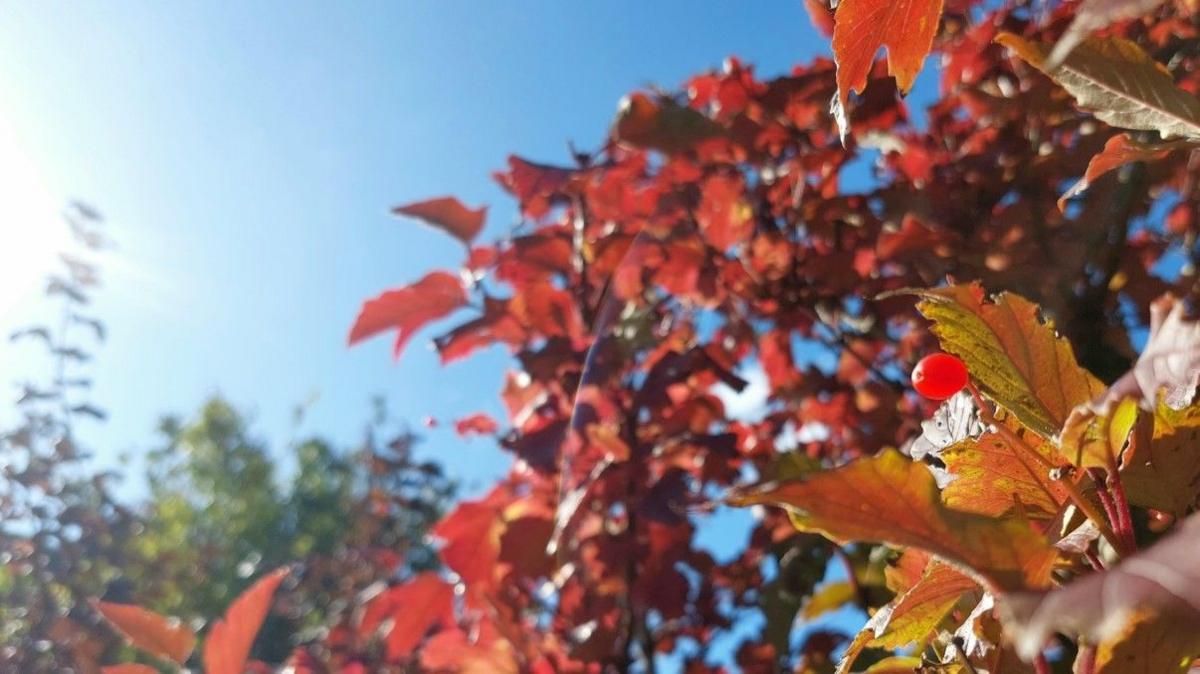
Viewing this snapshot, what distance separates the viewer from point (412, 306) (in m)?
1.49

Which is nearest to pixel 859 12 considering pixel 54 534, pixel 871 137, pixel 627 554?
pixel 871 137

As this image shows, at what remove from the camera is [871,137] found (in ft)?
4.52

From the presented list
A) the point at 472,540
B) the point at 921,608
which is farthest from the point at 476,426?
the point at 921,608

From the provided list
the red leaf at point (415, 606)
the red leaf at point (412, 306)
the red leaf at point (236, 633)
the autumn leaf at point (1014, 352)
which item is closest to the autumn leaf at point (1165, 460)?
the autumn leaf at point (1014, 352)

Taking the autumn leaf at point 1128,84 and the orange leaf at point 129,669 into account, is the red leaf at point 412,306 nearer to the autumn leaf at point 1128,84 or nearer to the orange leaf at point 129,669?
the orange leaf at point 129,669

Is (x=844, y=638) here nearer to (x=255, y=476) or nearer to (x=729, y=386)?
(x=729, y=386)

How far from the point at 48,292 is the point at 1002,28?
Result: 3.52m

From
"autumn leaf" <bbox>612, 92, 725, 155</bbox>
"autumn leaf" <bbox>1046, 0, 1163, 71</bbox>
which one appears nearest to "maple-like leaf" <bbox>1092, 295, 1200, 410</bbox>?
"autumn leaf" <bbox>1046, 0, 1163, 71</bbox>

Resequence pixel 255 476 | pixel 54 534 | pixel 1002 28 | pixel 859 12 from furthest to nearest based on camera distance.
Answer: pixel 255 476, pixel 54 534, pixel 1002 28, pixel 859 12

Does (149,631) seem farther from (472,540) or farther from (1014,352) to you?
(1014,352)

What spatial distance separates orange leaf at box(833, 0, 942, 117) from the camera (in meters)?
0.57

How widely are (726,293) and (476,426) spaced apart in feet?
1.82

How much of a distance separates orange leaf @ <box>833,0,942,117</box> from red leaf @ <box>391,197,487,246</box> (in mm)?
1033

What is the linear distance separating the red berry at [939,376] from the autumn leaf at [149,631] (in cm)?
94
